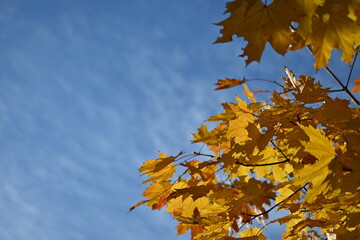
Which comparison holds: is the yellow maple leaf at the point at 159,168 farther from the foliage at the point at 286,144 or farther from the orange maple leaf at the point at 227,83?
the orange maple leaf at the point at 227,83

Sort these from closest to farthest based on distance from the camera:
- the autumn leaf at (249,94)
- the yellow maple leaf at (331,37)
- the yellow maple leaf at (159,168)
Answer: the yellow maple leaf at (331,37) < the yellow maple leaf at (159,168) < the autumn leaf at (249,94)

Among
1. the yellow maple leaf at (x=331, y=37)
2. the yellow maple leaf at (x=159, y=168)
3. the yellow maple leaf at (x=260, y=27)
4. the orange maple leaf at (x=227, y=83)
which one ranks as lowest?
the yellow maple leaf at (x=331, y=37)

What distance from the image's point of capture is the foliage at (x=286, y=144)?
4.62 feet

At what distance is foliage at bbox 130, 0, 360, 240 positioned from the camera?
1.41m

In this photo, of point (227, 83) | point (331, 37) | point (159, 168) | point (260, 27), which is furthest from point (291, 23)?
point (159, 168)

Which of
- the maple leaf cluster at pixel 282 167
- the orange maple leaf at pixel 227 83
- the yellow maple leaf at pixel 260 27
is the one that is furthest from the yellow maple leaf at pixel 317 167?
the orange maple leaf at pixel 227 83

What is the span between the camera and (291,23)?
1436 mm

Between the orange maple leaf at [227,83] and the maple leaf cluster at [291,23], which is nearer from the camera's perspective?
the maple leaf cluster at [291,23]

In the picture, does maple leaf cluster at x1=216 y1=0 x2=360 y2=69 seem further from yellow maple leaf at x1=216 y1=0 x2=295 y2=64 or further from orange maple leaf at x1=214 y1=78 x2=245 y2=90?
orange maple leaf at x1=214 y1=78 x2=245 y2=90

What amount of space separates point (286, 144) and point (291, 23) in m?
1.00

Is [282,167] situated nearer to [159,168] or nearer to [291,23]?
[159,168]

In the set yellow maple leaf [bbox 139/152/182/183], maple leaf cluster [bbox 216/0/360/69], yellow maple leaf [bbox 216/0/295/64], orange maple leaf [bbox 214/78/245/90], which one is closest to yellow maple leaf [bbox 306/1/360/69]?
maple leaf cluster [bbox 216/0/360/69]

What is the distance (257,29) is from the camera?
143 cm

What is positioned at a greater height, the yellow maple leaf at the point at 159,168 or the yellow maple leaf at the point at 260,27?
the yellow maple leaf at the point at 159,168
